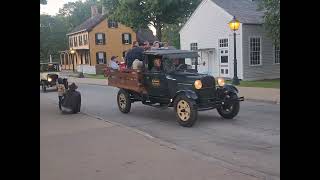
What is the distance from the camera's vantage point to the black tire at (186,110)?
381 inches

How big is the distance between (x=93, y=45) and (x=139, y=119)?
143 feet

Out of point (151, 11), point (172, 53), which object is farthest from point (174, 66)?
point (151, 11)

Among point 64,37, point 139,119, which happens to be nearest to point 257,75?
point 139,119

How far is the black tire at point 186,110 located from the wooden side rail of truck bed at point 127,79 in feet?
6.08

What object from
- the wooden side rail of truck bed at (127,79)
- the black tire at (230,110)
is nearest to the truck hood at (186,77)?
the black tire at (230,110)

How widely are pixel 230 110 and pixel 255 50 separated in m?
16.5

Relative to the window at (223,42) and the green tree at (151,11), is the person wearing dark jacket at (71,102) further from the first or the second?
the green tree at (151,11)

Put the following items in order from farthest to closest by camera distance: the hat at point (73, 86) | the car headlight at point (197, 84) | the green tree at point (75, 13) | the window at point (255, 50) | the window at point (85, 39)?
1. the green tree at point (75, 13)
2. the window at point (85, 39)
3. the window at point (255, 50)
4. the hat at point (73, 86)
5. the car headlight at point (197, 84)

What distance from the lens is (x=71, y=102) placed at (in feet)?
41.6

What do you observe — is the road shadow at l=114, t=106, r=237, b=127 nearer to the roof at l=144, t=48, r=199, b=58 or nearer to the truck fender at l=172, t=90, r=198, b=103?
the truck fender at l=172, t=90, r=198, b=103

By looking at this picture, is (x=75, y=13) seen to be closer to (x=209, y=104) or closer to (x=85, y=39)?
(x=85, y=39)

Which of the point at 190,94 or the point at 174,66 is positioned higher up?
the point at 174,66

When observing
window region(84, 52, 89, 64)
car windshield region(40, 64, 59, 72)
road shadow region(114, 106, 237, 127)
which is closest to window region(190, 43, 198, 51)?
car windshield region(40, 64, 59, 72)
